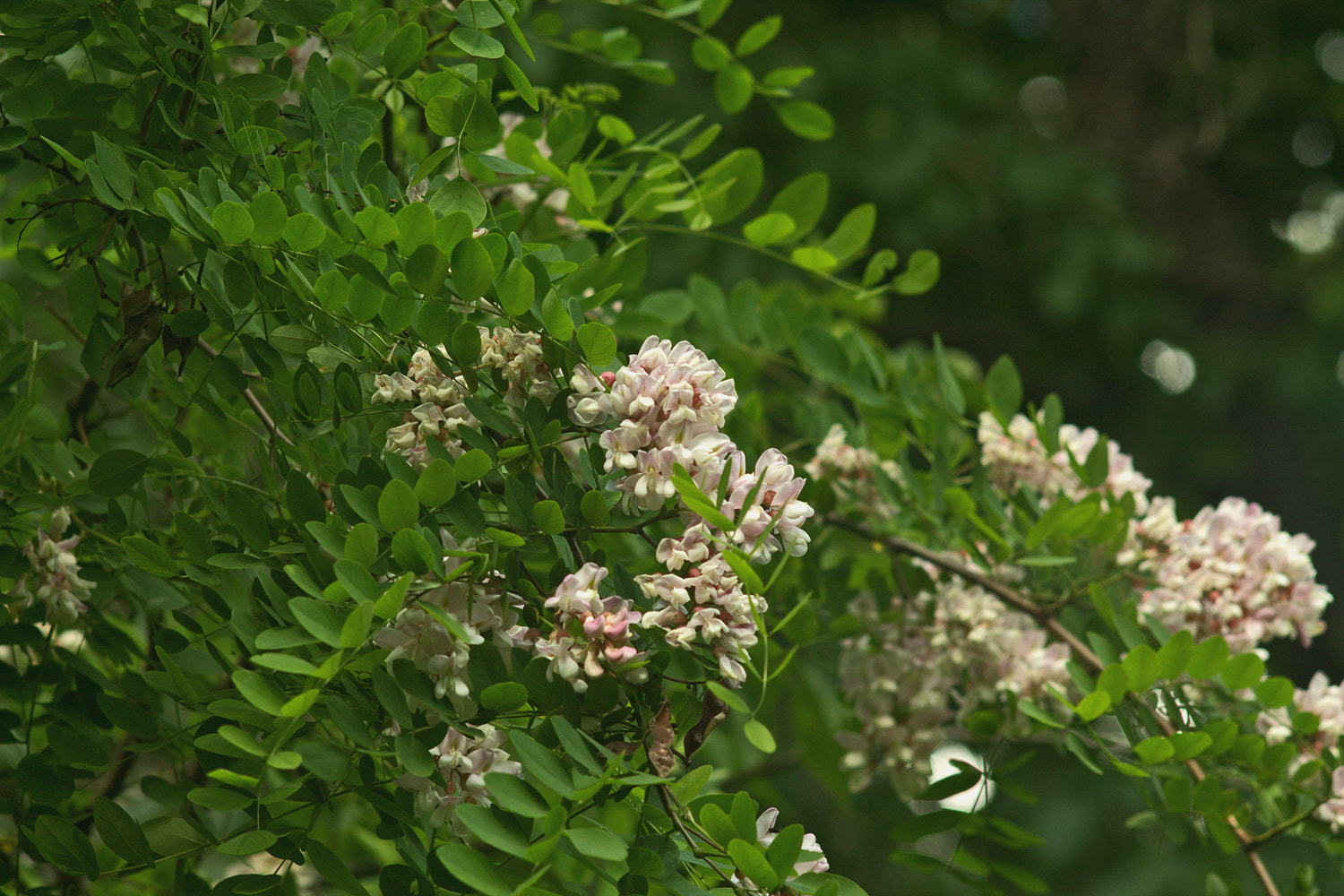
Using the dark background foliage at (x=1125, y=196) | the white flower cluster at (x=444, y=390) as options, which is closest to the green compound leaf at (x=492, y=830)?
the white flower cluster at (x=444, y=390)

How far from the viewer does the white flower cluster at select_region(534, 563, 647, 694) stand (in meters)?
0.32

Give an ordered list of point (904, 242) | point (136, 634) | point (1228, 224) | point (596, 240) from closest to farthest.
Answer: point (136, 634) < point (596, 240) < point (904, 242) < point (1228, 224)

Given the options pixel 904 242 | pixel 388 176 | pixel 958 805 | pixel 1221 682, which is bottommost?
pixel 904 242

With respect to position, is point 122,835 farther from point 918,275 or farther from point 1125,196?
point 1125,196

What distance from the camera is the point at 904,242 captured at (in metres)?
1.84

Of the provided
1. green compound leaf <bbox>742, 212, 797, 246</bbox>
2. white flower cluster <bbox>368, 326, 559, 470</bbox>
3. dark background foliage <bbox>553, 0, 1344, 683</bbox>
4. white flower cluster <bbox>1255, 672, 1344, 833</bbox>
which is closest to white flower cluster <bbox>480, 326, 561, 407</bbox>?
Result: white flower cluster <bbox>368, 326, 559, 470</bbox>

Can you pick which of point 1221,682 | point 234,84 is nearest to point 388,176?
point 234,84

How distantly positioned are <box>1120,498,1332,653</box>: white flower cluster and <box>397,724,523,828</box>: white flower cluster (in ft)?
1.19

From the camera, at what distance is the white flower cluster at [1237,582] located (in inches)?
22.3

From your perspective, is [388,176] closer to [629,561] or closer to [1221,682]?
[629,561]

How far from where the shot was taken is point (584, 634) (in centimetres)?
33

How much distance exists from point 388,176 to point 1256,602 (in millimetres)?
469

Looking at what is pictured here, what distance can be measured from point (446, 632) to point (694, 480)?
3.5 inches

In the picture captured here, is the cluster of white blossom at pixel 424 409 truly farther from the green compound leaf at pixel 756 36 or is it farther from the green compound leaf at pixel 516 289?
the green compound leaf at pixel 756 36
